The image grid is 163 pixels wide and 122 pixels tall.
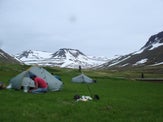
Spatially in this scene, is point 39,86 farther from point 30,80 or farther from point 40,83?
point 30,80

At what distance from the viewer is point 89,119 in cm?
1367

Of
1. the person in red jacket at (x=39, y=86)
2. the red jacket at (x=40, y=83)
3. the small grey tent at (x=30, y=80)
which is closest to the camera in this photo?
the person in red jacket at (x=39, y=86)

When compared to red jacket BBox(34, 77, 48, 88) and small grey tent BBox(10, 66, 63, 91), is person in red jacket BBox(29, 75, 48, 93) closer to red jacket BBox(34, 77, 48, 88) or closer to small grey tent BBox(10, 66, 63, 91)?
red jacket BBox(34, 77, 48, 88)

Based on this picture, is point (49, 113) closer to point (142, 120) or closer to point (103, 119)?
point (103, 119)

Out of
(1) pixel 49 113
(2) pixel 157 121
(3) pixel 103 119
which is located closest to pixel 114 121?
(3) pixel 103 119

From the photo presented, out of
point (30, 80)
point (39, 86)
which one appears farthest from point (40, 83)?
point (30, 80)

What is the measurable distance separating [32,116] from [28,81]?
1385cm

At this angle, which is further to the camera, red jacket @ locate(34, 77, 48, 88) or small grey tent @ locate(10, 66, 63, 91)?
small grey tent @ locate(10, 66, 63, 91)

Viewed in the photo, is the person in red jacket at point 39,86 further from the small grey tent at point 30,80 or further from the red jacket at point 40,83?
the small grey tent at point 30,80

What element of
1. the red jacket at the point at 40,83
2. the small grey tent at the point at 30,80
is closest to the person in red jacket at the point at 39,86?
the red jacket at the point at 40,83

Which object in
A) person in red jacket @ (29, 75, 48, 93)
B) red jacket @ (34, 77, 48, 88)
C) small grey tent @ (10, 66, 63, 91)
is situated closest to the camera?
person in red jacket @ (29, 75, 48, 93)

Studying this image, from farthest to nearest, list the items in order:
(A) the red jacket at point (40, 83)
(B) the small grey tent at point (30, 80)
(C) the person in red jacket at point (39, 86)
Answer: (B) the small grey tent at point (30, 80) → (A) the red jacket at point (40, 83) → (C) the person in red jacket at point (39, 86)

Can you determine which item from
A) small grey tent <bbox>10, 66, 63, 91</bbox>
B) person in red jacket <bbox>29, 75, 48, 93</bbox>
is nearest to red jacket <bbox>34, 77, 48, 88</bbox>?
person in red jacket <bbox>29, 75, 48, 93</bbox>

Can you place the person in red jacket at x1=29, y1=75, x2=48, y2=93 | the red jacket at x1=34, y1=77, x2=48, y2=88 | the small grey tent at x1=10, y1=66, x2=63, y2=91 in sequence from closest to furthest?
1. the person in red jacket at x1=29, y1=75, x2=48, y2=93
2. the red jacket at x1=34, y1=77, x2=48, y2=88
3. the small grey tent at x1=10, y1=66, x2=63, y2=91
